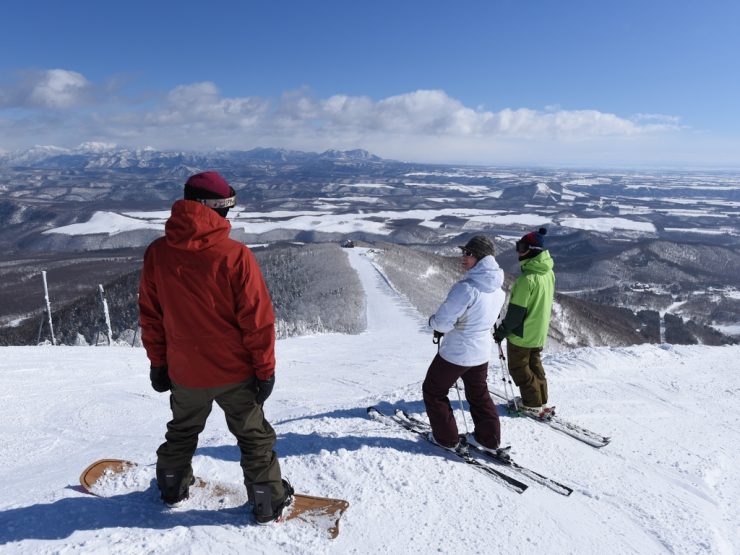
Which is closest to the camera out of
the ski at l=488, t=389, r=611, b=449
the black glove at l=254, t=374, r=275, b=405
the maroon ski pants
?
the black glove at l=254, t=374, r=275, b=405

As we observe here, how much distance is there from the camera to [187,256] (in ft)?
10.7

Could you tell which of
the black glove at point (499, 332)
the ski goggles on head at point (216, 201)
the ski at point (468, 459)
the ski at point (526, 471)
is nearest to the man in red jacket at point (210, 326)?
the ski goggles on head at point (216, 201)

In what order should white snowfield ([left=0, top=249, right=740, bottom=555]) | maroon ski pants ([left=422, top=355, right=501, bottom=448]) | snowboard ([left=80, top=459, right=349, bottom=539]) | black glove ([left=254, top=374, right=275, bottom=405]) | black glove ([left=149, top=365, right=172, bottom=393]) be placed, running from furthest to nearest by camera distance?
1. maroon ski pants ([left=422, top=355, right=501, bottom=448])
2. snowboard ([left=80, top=459, right=349, bottom=539])
3. white snowfield ([left=0, top=249, right=740, bottom=555])
4. black glove ([left=149, top=365, right=172, bottom=393])
5. black glove ([left=254, top=374, right=275, bottom=405])

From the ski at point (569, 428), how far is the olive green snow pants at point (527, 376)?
16 cm

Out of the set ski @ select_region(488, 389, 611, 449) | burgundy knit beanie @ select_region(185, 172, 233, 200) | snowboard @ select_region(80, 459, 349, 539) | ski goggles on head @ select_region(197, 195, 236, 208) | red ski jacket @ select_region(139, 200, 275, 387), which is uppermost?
burgundy knit beanie @ select_region(185, 172, 233, 200)

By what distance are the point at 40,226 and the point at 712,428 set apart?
211 meters

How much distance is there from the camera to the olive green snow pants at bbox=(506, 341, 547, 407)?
630 cm

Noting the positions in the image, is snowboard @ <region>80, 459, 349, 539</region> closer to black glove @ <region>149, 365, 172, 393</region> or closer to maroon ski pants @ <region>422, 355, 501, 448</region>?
black glove @ <region>149, 365, 172, 393</region>

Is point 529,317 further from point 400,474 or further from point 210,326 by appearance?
point 210,326

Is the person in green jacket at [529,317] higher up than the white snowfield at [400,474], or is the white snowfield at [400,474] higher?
the person in green jacket at [529,317]

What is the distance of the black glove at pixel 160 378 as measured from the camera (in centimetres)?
359

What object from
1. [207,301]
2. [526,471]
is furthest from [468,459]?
[207,301]

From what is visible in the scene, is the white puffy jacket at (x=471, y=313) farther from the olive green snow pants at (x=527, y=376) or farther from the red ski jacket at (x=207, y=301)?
the red ski jacket at (x=207, y=301)

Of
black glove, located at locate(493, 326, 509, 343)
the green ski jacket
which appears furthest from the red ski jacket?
the green ski jacket
